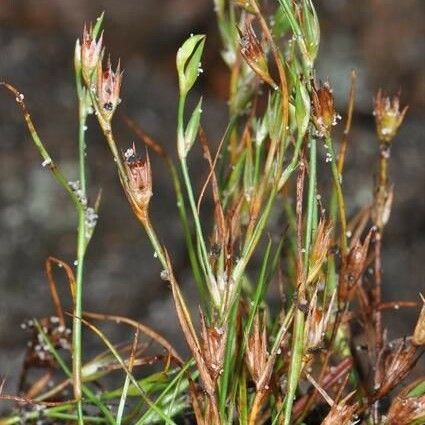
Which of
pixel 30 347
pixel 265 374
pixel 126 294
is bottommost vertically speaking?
pixel 126 294

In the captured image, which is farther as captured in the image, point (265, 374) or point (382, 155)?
point (382, 155)

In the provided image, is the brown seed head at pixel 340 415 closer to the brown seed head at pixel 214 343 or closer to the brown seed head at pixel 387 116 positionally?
the brown seed head at pixel 214 343

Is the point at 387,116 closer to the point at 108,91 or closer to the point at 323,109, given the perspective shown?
the point at 323,109

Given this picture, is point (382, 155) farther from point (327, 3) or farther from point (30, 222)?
point (327, 3)

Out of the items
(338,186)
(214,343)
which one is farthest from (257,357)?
(338,186)

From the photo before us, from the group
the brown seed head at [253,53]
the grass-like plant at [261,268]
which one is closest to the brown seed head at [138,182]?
the grass-like plant at [261,268]

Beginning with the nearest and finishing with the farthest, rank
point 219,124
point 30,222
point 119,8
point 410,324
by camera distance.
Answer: point 410,324 < point 30,222 < point 219,124 < point 119,8

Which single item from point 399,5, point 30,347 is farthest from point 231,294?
point 399,5

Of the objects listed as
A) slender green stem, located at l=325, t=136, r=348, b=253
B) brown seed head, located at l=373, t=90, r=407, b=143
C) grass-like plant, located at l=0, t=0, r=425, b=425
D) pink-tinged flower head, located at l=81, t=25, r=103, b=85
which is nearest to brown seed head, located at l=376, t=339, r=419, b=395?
grass-like plant, located at l=0, t=0, r=425, b=425
